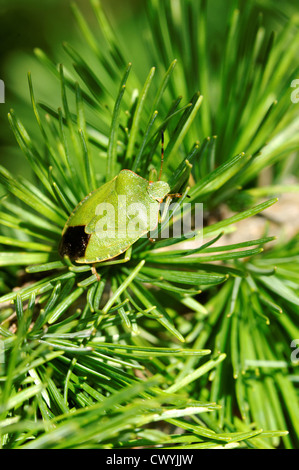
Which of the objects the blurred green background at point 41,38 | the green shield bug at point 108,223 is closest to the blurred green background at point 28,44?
the blurred green background at point 41,38

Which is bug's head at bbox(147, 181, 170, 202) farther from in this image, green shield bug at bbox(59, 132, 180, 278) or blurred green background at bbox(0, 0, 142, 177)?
blurred green background at bbox(0, 0, 142, 177)

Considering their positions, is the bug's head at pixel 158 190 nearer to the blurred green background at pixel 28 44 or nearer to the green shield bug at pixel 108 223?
the green shield bug at pixel 108 223

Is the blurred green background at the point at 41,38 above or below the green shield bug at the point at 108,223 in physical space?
above

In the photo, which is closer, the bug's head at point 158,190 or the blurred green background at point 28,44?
the bug's head at point 158,190

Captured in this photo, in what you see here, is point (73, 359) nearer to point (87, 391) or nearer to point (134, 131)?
point (87, 391)

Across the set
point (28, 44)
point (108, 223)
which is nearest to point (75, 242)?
point (108, 223)

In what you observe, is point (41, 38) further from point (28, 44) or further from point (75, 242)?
point (75, 242)

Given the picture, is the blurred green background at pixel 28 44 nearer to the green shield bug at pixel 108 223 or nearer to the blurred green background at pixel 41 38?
the blurred green background at pixel 41 38

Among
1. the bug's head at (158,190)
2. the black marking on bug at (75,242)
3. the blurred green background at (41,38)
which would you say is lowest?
the black marking on bug at (75,242)
